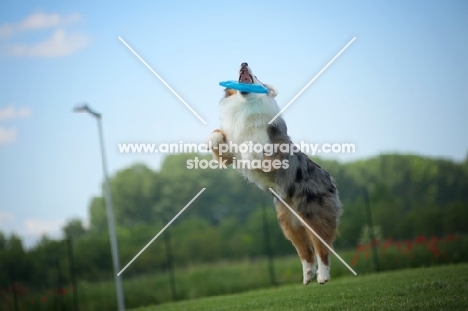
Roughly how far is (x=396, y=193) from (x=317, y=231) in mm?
23299

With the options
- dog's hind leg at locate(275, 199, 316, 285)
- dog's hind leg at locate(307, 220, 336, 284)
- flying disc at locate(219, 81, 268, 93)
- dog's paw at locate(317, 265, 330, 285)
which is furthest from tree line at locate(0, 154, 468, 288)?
flying disc at locate(219, 81, 268, 93)

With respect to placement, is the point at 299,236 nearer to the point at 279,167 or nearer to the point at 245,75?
the point at 279,167

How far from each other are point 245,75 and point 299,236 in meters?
2.12

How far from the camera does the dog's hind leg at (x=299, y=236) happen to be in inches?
317

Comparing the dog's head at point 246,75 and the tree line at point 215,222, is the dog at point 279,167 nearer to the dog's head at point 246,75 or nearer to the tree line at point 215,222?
the dog's head at point 246,75

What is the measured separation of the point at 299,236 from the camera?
26.8 feet

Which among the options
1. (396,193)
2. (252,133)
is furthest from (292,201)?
(396,193)

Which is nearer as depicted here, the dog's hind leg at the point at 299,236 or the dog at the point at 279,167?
the dog at the point at 279,167

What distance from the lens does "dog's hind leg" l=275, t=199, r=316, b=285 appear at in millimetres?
8055

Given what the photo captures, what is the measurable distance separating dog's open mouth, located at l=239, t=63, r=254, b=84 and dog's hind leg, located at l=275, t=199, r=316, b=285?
1.58 meters

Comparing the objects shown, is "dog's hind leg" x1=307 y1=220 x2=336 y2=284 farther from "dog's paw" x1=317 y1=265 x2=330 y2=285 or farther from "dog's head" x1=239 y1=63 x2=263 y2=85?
"dog's head" x1=239 y1=63 x2=263 y2=85

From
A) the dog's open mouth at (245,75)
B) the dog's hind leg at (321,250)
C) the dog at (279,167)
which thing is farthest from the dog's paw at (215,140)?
the dog's hind leg at (321,250)

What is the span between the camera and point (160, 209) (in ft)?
128

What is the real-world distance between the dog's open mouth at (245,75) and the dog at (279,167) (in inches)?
1.2
